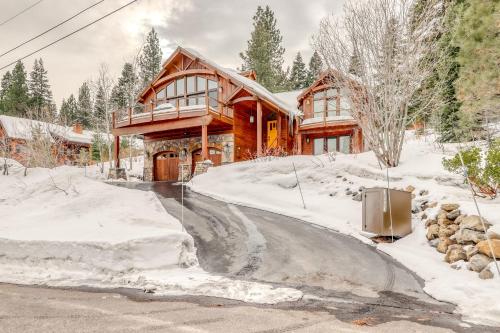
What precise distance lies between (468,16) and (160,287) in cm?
1553

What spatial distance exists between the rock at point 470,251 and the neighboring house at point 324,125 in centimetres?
1430

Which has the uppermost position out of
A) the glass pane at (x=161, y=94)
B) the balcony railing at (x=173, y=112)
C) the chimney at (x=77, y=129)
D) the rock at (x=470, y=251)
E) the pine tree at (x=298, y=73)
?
the pine tree at (x=298, y=73)

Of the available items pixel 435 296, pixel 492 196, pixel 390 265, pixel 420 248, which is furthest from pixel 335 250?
pixel 492 196

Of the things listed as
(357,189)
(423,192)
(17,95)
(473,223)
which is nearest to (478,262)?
(473,223)

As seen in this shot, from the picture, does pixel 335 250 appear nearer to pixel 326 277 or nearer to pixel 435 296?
pixel 326 277

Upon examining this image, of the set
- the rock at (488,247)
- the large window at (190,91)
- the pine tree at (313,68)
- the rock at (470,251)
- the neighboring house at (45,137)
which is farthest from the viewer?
the pine tree at (313,68)

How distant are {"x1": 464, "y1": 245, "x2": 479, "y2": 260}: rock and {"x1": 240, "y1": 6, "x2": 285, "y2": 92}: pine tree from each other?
33.3 metres

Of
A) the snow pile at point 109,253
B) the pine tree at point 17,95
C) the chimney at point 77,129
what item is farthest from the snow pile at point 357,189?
the pine tree at point 17,95

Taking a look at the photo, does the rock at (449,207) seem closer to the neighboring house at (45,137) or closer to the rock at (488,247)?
the rock at (488,247)

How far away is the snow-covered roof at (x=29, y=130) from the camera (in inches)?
1166

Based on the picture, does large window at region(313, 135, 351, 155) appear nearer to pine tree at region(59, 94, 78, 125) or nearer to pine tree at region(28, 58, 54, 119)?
pine tree at region(59, 94, 78, 125)

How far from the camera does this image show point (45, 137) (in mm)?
25516

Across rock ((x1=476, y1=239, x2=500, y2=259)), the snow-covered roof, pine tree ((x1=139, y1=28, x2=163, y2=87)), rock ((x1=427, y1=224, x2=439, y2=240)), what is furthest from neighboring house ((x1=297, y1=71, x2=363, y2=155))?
pine tree ((x1=139, y1=28, x2=163, y2=87))

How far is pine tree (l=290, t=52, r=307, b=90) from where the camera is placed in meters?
47.8
